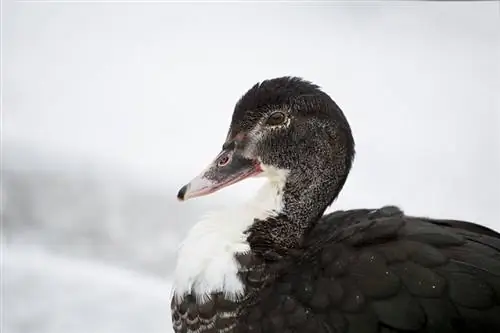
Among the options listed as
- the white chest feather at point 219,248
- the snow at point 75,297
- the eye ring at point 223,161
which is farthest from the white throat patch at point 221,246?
the snow at point 75,297

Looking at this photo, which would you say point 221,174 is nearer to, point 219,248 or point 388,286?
point 219,248

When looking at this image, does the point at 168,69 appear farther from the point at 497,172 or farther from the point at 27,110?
the point at 497,172

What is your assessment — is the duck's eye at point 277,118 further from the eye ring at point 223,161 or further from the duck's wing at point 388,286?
the duck's wing at point 388,286

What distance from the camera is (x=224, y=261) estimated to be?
2.31 meters

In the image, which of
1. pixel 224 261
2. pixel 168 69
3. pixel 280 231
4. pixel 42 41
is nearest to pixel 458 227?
pixel 280 231

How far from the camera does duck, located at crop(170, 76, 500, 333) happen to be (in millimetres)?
2090

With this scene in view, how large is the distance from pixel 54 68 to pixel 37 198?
1.14 meters

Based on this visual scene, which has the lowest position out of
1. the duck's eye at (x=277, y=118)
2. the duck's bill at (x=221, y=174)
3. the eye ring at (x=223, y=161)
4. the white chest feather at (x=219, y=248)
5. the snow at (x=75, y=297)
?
the white chest feather at (x=219, y=248)

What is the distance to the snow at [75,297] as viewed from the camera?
121 inches

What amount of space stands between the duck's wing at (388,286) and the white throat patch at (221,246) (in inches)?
4.6

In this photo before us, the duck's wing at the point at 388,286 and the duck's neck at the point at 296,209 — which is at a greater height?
the duck's neck at the point at 296,209

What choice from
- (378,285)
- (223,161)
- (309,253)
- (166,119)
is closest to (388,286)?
(378,285)

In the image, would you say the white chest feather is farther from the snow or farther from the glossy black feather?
the snow

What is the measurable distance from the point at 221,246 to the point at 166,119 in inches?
86.6
